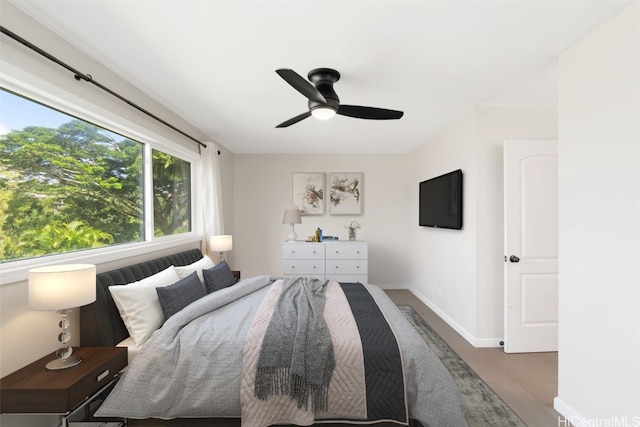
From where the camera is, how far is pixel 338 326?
2012 mm

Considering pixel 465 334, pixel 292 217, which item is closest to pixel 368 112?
pixel 465 334

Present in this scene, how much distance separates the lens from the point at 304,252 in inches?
187

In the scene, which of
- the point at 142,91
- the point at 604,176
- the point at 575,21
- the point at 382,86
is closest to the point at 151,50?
the point at 142,91

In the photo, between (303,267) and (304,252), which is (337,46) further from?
(303,267)

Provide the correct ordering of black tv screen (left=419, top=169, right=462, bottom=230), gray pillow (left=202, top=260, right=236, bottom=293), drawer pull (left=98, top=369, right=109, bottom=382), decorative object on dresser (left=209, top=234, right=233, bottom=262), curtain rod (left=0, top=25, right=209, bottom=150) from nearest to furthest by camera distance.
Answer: curtain rod (left=0, top=25, right=209, bottom=150) < drawer pull (left=98, top=369, right=109, bottom=382) < gray pillow (left=202, top=260, right=236, bottom=293) < black tv screen (left=419, top=169, right=462, bottom=230) < decorative object on dresser (left=209, top=234, right=233, bottom=262)

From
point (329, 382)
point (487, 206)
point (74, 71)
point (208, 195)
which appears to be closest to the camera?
point (329, 382)

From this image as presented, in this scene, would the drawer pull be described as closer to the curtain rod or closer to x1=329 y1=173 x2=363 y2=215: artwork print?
the curtain rod

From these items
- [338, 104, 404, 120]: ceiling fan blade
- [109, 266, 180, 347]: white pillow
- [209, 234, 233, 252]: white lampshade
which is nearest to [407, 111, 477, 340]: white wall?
[338, 104, 404, 120]: ceiling fan blade

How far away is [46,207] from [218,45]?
1.52 metres

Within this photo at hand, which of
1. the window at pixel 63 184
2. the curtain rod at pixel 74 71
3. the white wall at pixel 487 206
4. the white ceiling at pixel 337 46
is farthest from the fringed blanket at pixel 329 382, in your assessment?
the curtain rod at pixel 74 71

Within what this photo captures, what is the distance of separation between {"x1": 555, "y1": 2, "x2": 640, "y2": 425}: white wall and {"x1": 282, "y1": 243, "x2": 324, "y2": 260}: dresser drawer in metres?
3.19

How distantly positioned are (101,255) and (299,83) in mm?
1878

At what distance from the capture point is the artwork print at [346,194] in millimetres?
5227

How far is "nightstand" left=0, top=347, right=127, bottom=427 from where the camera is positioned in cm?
138
